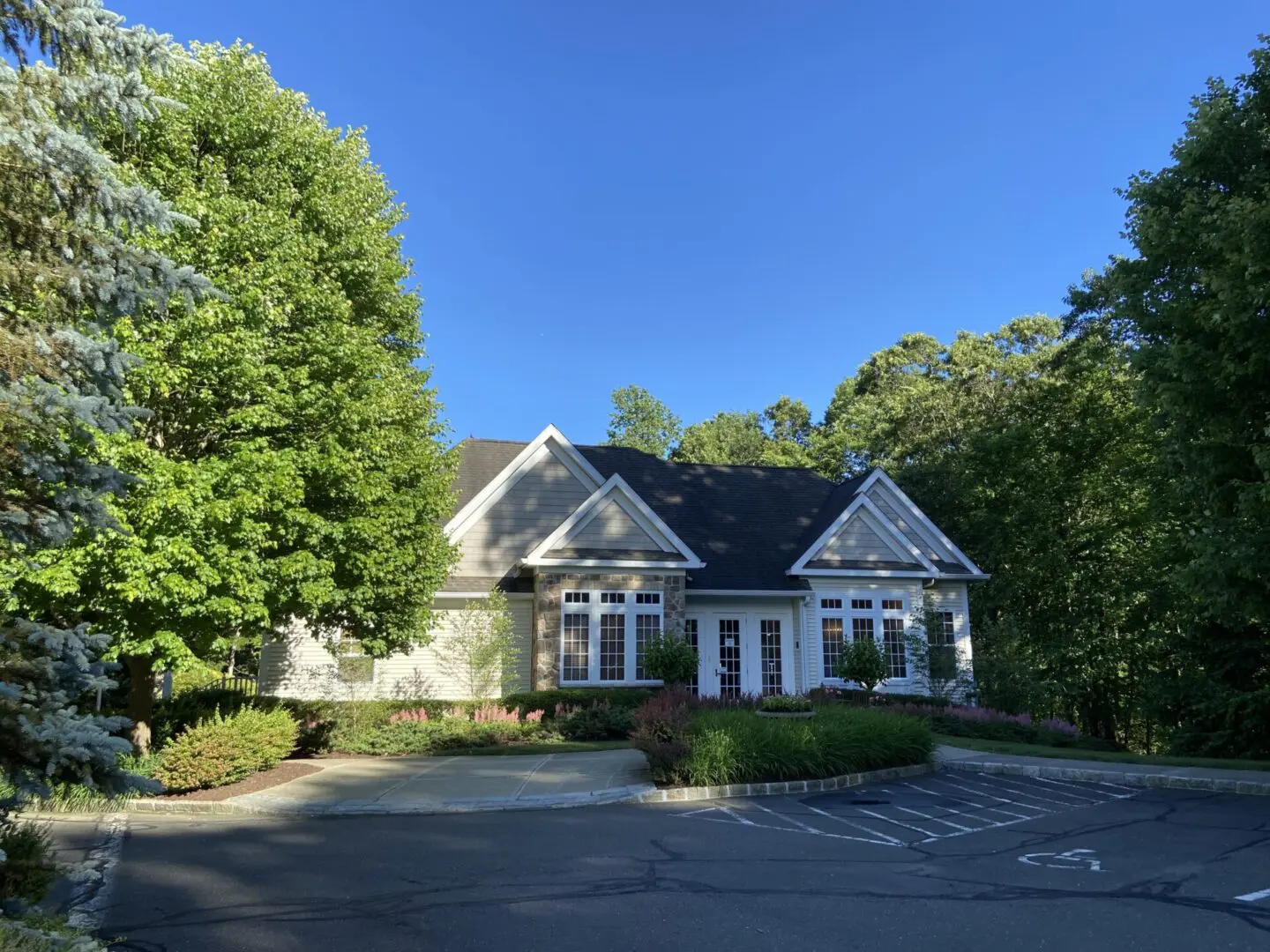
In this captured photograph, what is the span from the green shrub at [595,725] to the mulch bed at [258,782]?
5.11 m

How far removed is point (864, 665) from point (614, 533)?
267 inches

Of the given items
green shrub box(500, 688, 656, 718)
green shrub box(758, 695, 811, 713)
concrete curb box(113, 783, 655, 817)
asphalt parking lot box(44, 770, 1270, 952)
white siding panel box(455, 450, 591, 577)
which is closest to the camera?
asphalt parking lot box(44, 770, 1270, 952)

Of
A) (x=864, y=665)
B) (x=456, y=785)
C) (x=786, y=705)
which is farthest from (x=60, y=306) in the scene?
(x=864, y=665)

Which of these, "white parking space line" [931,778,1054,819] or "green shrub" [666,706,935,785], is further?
"green shrub" [666,706,935,785]

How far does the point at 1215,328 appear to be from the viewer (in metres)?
13.0

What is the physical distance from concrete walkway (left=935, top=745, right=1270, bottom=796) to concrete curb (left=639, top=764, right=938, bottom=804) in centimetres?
215

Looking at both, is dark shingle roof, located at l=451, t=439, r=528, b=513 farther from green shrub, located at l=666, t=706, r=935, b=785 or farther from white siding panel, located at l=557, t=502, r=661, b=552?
green shrub, located at l=666, t=706, r=935, b=785

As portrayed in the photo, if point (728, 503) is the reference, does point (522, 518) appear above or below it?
below

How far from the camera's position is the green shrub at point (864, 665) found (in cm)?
2008

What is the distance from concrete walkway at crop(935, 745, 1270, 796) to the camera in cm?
1229

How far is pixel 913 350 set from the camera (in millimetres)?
48281

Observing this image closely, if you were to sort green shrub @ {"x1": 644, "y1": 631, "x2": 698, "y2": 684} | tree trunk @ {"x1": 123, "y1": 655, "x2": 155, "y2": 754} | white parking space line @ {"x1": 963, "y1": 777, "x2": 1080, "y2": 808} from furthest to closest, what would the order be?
green shrub @ {"x1": 644, "y1": 631, "x2": 698, "y2": 684} → tree trunk @ {"x1": 123, "y1": 655, "x2": 155, "y2": 754} → white parking space line @ {"x1": 963, "y1": 777, "x2": 1080, "y2": 808}

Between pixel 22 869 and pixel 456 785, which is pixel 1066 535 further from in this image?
pixel 22 869

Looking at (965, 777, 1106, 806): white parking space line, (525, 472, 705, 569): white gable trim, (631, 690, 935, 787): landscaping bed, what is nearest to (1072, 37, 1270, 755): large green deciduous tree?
(965, 777, 1106, 806): white parking space line
